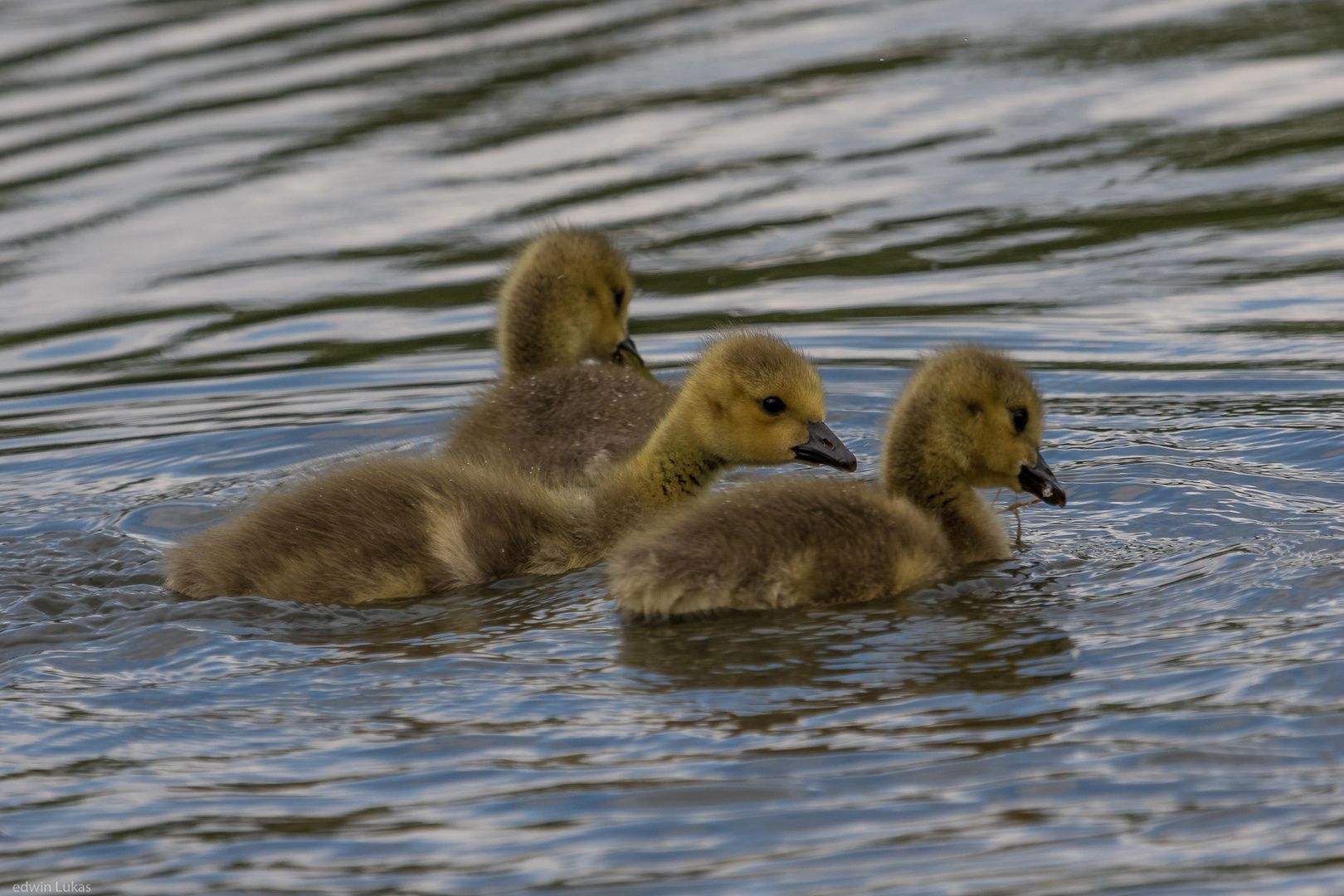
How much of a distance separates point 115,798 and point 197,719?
1.61ft

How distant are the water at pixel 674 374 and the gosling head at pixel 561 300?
0.61 metres

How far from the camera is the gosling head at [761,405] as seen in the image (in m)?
6.26

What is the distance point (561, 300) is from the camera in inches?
316

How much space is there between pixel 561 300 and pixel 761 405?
1.95 metres

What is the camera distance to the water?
4.16m

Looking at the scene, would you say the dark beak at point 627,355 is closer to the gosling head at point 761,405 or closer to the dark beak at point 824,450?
the gosling head at point 761,405

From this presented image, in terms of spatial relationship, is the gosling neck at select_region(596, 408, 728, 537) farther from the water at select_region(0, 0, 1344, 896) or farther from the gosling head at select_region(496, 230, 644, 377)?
the gosling head at select_region(496, 230, 644, 377)

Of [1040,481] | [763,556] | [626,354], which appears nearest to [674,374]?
[626,354]

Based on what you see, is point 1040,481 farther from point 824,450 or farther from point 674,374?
point 674,374

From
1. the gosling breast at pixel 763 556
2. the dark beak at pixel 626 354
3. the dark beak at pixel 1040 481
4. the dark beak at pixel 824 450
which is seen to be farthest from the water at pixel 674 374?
the dark beak at pixel 626 354

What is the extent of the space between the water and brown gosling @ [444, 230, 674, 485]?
69cm

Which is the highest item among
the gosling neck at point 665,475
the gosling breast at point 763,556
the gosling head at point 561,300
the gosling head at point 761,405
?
the gosling head at point 561,300

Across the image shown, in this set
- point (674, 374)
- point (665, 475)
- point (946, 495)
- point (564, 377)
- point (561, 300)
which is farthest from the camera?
point (674, 374)

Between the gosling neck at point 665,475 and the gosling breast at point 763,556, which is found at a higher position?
the gosling neck at point 665,475
